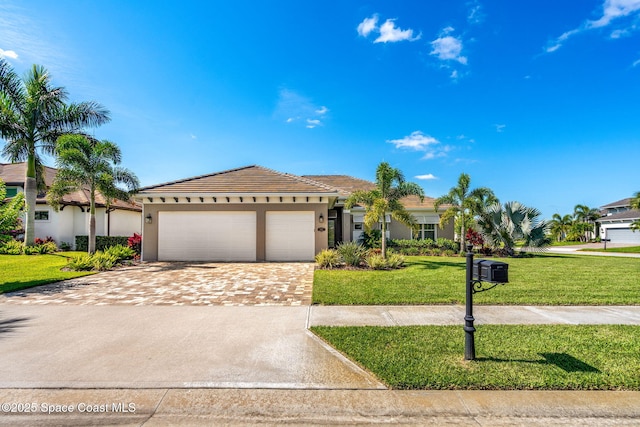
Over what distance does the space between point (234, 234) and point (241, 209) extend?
131cm

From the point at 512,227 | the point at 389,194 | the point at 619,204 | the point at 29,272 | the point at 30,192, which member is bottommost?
the point at 29,272

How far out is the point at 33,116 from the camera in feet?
51.0

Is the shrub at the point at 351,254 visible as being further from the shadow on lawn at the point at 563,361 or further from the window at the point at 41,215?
the window at the point at 41,215

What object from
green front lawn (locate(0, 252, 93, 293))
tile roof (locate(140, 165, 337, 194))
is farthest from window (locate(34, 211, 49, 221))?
tile roof (locate(140, 165, 337, 194))

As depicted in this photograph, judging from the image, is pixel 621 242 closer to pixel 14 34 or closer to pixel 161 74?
pixel 161 74

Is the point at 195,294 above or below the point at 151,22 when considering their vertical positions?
below

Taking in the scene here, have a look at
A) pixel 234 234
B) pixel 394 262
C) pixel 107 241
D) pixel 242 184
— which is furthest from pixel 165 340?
pixel 107 241

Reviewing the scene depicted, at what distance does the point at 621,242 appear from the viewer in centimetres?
3741

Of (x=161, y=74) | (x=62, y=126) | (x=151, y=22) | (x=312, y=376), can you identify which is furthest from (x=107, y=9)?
(x=312, y=376)

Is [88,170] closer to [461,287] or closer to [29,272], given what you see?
[29,272]

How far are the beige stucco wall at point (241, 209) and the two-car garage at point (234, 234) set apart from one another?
0.51 feet

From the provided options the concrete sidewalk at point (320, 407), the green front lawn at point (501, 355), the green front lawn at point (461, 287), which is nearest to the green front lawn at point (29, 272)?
the concrete sidewalk at point (320, 407)

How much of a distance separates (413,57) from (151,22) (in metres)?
11.2

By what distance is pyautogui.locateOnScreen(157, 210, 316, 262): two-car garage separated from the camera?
14492 millimetres
